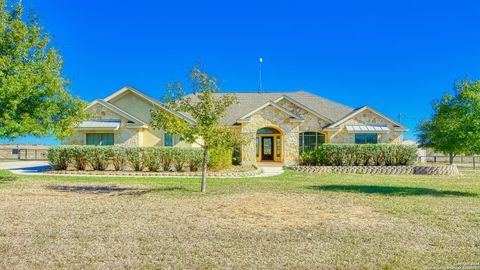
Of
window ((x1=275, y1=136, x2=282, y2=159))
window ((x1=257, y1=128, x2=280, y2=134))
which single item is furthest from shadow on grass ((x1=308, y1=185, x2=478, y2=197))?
window ((x1=257, y1=128, x2=280, y2=134))

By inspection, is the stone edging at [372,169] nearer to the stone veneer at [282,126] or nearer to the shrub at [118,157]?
the stone veneer at [282,126]

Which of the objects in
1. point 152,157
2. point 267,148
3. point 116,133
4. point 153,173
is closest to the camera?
point 153,173

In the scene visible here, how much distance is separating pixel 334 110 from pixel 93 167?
2010 cm

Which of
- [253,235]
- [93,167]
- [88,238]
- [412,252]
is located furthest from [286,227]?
[93,167]

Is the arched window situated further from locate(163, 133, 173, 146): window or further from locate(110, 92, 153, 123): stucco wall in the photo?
locate(110, 92, 153, 123): stucco wall

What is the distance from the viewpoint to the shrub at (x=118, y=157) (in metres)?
21.5

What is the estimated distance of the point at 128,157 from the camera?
21469 mm

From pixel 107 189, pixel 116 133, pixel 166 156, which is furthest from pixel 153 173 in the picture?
pixel 116 133

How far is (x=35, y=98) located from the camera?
15.5 metres

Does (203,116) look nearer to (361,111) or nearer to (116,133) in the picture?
(116,133)

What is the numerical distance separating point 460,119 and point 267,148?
59.6ft

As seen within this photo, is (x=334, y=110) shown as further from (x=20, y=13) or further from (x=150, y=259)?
(x=150, y=259)

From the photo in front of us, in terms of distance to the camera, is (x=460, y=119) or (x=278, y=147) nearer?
(x=460, y=119)

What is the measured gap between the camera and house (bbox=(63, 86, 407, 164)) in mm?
25547
